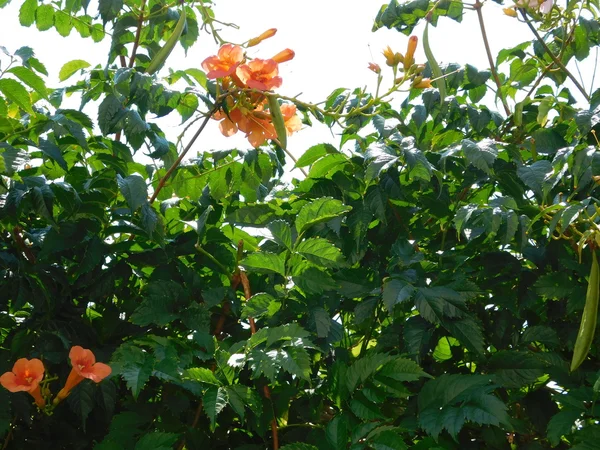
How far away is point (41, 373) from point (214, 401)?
0.44 meters

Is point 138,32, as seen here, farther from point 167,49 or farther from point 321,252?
point 321,252

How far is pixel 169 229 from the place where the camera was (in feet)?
6.28

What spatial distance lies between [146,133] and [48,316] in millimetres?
538

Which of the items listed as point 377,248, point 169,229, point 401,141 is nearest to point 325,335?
point 377,248

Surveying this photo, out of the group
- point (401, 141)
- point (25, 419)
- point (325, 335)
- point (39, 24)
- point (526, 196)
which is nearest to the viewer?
point (325, 335)

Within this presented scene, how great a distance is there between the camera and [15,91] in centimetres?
171

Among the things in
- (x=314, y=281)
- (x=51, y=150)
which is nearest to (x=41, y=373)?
(x=51, y=150)

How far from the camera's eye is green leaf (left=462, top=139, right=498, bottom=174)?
1.62 m

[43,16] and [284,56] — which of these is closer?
[284,56]

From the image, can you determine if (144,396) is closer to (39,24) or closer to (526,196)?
(526,196)

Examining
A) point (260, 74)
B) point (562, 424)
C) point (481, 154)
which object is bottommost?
point (562, 424)

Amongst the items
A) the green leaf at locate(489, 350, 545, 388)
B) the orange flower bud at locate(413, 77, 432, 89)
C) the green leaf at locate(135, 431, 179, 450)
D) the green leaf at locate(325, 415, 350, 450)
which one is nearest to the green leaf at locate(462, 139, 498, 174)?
the orange flower bud at locate(413, 77, 432, 89)

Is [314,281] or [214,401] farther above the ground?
[314,281]

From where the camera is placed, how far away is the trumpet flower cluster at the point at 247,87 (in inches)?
65.7
